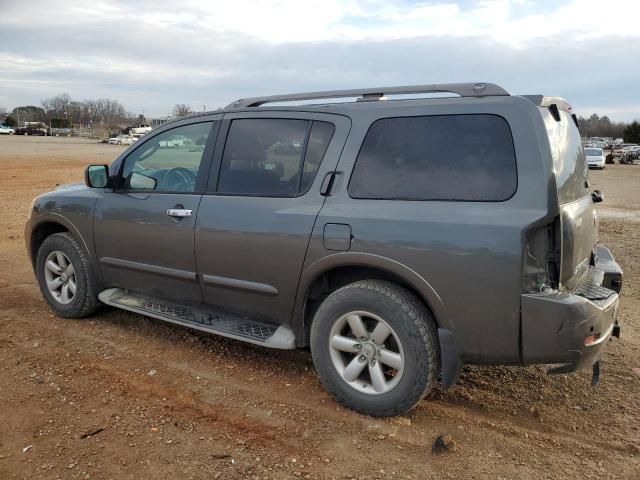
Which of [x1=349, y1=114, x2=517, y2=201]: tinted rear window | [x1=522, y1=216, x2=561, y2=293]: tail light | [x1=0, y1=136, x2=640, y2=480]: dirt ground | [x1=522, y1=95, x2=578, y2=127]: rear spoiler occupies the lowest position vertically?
[x1=0, y1=136, x2=640, y2=480]: dirt ground

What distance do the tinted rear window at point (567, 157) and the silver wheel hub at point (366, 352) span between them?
1213 mm

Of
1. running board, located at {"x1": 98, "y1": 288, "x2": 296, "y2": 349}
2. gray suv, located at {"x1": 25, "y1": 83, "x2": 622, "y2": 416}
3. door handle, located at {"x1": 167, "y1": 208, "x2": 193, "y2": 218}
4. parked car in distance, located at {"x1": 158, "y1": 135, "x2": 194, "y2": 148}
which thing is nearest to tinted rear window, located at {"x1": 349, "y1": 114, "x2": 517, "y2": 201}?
gray suv, located at {"x1": 25, "y1": 83, "x2": 622, "y2": 416}

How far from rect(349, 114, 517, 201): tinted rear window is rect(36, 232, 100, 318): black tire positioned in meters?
2.65

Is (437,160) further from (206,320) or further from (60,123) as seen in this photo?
(60,123)

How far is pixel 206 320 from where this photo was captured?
4.06 meters

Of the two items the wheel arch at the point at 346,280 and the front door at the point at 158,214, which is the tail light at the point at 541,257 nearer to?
the wheel arch at the point at 346,280

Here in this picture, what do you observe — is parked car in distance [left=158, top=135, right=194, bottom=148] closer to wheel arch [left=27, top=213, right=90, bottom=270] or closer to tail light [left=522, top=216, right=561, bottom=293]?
wheel arch [left=27, top=213, right=90, bottom=270]

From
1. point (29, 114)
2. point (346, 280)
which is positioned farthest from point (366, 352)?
point (29, 114)

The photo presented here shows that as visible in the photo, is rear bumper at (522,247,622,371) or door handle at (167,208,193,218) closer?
rear bumper at (522,247,622,371)

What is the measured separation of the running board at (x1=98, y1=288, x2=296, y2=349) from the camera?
3.70m

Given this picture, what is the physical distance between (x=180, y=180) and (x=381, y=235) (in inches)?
71.4

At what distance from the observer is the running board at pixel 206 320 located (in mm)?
3701

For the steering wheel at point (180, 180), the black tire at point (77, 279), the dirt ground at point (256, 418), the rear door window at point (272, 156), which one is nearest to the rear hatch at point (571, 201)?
the dirt ground at point (256, 418)

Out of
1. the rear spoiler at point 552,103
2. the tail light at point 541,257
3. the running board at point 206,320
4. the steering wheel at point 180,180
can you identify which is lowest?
the running board at point 206,320
